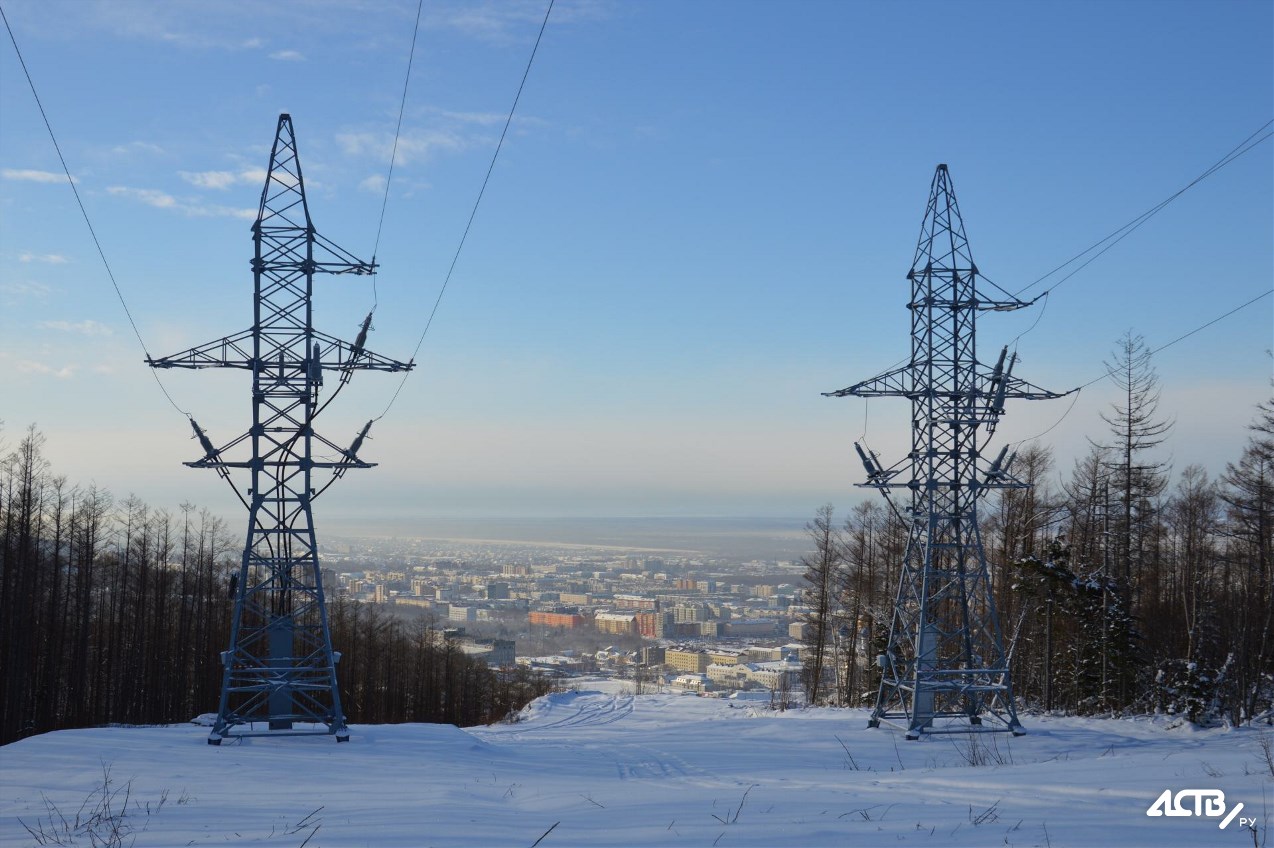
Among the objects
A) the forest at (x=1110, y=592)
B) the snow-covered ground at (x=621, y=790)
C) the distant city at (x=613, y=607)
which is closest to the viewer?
the snow-covered ground at (x=621, y=790)

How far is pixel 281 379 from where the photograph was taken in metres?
16.7

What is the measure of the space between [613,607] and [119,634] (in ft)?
263

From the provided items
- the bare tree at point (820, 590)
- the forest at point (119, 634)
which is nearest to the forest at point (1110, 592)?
the bare tree at point (820, 590)

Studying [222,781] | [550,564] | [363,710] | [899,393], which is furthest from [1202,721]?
[550,564]

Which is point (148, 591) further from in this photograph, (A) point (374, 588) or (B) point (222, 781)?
(A) point (374, 588)

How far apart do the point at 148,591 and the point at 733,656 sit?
36.3m

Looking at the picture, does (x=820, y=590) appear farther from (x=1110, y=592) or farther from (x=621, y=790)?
(x=621, y=790)

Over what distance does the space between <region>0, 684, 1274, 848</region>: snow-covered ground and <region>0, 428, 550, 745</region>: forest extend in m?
13.4

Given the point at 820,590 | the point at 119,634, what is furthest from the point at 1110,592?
the point at 119,634

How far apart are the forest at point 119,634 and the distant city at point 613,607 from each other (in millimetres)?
5686

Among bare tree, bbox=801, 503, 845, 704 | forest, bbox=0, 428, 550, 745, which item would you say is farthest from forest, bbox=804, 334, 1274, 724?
forest, bbox=0, 428, 550, 745

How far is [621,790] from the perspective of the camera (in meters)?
9.66

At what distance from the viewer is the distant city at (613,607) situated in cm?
6206

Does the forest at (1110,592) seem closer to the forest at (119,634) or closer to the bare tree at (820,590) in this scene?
the bare tree at (820,590)
